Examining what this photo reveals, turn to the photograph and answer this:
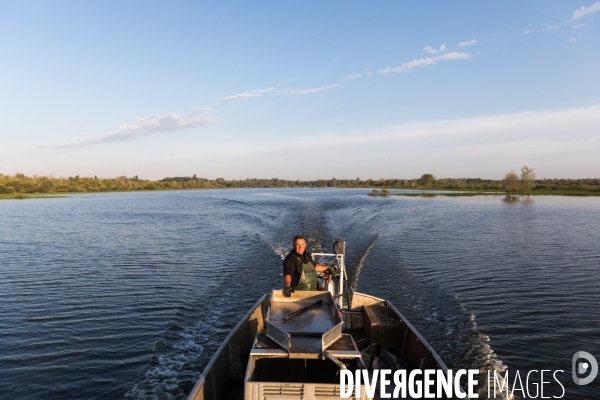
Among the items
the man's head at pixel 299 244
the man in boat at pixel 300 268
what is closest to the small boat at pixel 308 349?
the man in boat at pixel 300 268

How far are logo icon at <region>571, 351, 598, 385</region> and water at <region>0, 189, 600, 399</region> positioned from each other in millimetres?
169

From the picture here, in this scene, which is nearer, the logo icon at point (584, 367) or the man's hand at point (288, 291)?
the man's hand at point (288, 291)

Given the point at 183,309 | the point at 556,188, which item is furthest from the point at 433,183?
the point at 183,309

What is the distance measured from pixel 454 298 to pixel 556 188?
Answer: 11492 centimetres

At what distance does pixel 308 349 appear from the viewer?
5.39m

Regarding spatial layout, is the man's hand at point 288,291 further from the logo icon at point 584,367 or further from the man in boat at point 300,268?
the logo icon at point 584,367

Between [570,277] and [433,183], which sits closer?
[570,277]

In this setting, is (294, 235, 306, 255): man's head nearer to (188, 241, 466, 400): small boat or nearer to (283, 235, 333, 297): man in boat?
(283, 235, 333, 297): man in boat

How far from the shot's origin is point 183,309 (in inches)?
484

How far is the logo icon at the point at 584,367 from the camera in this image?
821cm

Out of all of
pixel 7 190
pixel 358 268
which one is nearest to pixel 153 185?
pixel 7 190

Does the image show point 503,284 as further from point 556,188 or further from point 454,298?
point 556,188

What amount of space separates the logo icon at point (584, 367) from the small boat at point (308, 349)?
3907 millimetres

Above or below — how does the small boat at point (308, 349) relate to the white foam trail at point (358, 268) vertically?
above
